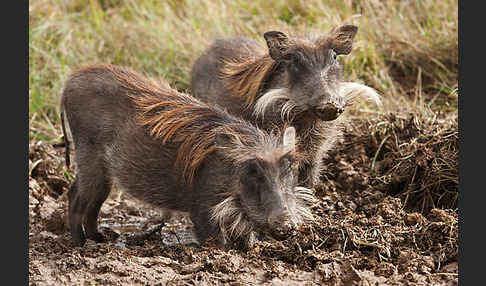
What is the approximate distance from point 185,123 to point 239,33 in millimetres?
3150

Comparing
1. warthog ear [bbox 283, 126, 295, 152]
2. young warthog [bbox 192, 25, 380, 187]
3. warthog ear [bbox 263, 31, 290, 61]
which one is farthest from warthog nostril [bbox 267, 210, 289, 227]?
warthog ear [bbox 263, 31, 290, 61]

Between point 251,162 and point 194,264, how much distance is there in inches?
26.8

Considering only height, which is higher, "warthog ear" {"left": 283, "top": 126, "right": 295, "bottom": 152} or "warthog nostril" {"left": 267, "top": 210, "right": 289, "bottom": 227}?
"warthog ear" {"left": 283, "top": 126, "right": 295, "bottom": 152}

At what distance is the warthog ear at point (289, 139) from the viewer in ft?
14.9

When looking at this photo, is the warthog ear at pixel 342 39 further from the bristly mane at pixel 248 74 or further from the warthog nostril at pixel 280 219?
the warthog nostril at pixel 280 219

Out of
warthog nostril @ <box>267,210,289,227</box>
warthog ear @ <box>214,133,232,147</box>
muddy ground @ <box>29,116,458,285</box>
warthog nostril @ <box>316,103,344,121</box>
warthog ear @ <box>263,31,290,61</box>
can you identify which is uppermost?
warthog ear @ <box>263,31,290,61</box>

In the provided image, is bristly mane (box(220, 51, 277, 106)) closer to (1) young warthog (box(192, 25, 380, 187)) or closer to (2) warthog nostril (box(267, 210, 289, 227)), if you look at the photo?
(1) young warthog (box(192, 25, 380, 187))

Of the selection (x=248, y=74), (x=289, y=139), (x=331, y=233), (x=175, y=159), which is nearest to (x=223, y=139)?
(x=289, y=139)

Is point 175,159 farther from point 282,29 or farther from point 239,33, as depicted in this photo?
point 239,33

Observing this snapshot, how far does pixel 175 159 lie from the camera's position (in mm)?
5000

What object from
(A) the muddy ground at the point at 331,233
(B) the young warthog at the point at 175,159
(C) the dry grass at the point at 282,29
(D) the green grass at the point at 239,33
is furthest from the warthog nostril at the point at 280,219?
(D) the green grass at the point at 239,33

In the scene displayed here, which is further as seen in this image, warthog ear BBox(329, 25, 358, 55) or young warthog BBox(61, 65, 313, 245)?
warthog ear BBox(329, 25, 358, 55)

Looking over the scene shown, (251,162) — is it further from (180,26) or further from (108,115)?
(180,26)

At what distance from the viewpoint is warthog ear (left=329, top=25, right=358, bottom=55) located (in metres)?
5.34
